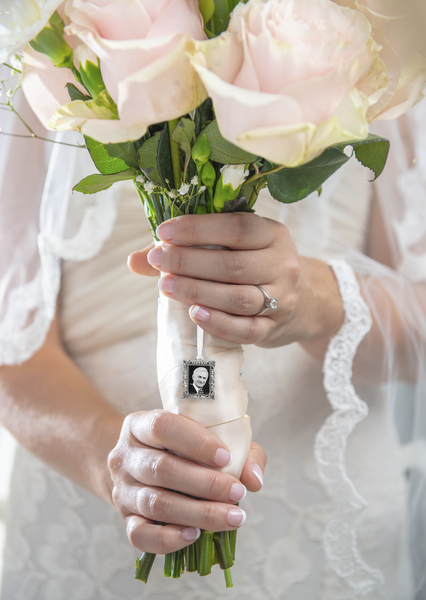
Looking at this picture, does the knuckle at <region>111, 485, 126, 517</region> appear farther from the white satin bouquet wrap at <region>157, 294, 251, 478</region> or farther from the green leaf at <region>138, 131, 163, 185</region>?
the green leaf at <region>138, 131, 163, 185</region>

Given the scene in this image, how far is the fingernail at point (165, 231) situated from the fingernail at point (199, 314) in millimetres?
72

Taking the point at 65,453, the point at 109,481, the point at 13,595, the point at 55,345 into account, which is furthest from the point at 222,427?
the point at 13,595

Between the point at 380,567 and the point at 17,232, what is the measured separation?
0.83 m

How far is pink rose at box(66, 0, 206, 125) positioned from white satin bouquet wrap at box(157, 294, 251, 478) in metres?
0.20

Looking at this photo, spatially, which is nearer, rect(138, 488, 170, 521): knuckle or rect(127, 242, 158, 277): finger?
rect(138, 488, 170, 521): knuckle

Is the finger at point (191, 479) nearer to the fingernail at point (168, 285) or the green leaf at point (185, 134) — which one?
the fingernail at point (168, 285)

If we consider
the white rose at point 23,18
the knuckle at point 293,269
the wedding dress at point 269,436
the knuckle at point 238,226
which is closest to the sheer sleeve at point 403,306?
the wedding dress at point 269,436

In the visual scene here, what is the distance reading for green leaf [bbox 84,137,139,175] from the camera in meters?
0.40

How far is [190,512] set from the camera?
1.48 feet

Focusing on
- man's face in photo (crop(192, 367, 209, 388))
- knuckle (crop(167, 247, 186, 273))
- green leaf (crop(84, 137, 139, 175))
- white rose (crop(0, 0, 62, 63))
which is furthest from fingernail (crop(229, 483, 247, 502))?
white rose (crop(0, 0, 62, 63))

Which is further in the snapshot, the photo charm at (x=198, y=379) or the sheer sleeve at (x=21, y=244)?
the sheer sleeve at (x=21, y=244)

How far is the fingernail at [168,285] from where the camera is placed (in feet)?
1.51

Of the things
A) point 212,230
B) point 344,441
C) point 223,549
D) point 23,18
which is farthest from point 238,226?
point 344,441

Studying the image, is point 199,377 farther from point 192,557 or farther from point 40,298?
point 40,298
